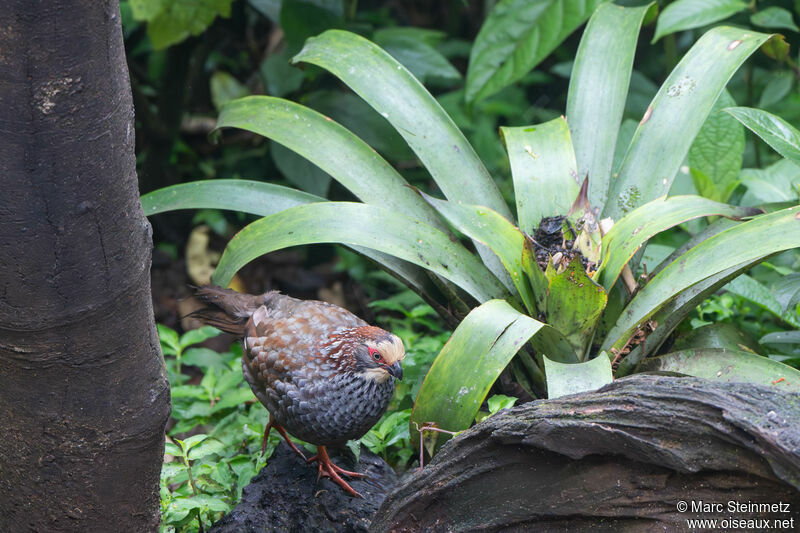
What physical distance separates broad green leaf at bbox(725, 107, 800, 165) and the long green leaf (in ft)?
3.67

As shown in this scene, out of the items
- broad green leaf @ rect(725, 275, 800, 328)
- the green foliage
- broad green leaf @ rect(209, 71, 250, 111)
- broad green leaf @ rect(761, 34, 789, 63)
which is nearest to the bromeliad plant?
broad green leaf @ rect(725, 275, 800, 328)

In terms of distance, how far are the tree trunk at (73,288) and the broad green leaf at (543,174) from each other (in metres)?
1.45

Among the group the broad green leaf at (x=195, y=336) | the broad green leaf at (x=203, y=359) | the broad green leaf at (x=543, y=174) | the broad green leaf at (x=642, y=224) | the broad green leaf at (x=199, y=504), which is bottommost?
the broad green leaf at (x=199, y=504)

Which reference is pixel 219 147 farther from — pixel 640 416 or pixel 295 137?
pixel 640 416

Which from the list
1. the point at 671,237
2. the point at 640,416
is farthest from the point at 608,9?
the point at 640,416

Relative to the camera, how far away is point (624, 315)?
8.14 ft

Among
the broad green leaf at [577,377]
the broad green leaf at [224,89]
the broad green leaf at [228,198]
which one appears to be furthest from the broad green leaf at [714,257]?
the broad green leaf at [224,89]

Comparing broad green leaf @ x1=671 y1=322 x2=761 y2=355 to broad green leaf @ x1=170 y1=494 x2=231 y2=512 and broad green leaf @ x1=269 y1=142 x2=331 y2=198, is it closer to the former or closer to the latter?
broad green leaf @ x1=170 y1=494 x2=231 y2=512

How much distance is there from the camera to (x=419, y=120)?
2.89 metres

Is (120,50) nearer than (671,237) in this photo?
Yes

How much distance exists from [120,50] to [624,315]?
1743 millimetres

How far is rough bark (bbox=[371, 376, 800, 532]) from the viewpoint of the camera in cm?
165

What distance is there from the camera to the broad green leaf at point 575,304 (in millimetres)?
2244

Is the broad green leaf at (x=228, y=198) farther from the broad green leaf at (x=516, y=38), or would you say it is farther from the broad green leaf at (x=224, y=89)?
the broad green leaf at (x=224, y=89)
